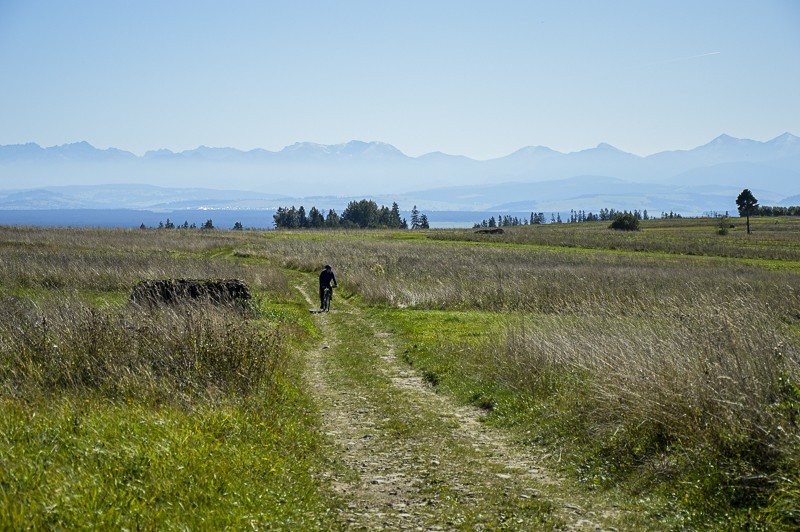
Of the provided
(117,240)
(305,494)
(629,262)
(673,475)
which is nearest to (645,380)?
(673,475)

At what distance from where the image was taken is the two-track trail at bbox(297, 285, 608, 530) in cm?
702

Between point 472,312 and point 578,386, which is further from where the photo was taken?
point 472,312

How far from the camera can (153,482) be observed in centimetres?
668

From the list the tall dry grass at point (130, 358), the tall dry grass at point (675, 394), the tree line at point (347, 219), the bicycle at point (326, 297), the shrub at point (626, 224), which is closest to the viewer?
the tall dry grass at point (675, 394)

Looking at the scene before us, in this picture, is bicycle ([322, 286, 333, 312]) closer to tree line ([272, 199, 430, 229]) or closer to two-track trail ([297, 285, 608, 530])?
two-track trail ([297, 285, 608, 530])

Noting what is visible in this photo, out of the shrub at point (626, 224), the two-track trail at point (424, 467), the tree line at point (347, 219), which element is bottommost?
the two-track trail at point (424, 467)

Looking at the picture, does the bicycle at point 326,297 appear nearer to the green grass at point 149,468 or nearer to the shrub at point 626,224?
the green grass at point 149,468

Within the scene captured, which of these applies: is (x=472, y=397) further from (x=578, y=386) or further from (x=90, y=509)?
(x=90, y=509)

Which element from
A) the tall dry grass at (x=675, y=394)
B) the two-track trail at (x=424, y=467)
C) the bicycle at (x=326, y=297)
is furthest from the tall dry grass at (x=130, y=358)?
the bicycle at (x=326, y=297)

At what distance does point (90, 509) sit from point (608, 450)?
21.2 feet

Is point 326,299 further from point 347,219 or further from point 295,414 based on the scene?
point 347,219

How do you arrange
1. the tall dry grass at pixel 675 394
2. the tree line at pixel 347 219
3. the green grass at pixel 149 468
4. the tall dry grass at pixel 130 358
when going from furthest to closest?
the tree line at pixel 347 219
the tall dry grass at pixel 130 358
the tall dry grass at pixel 675 394
the green grass at pixel 149 468

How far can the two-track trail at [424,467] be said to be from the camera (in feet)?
23.0

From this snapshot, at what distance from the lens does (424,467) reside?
340 inches
